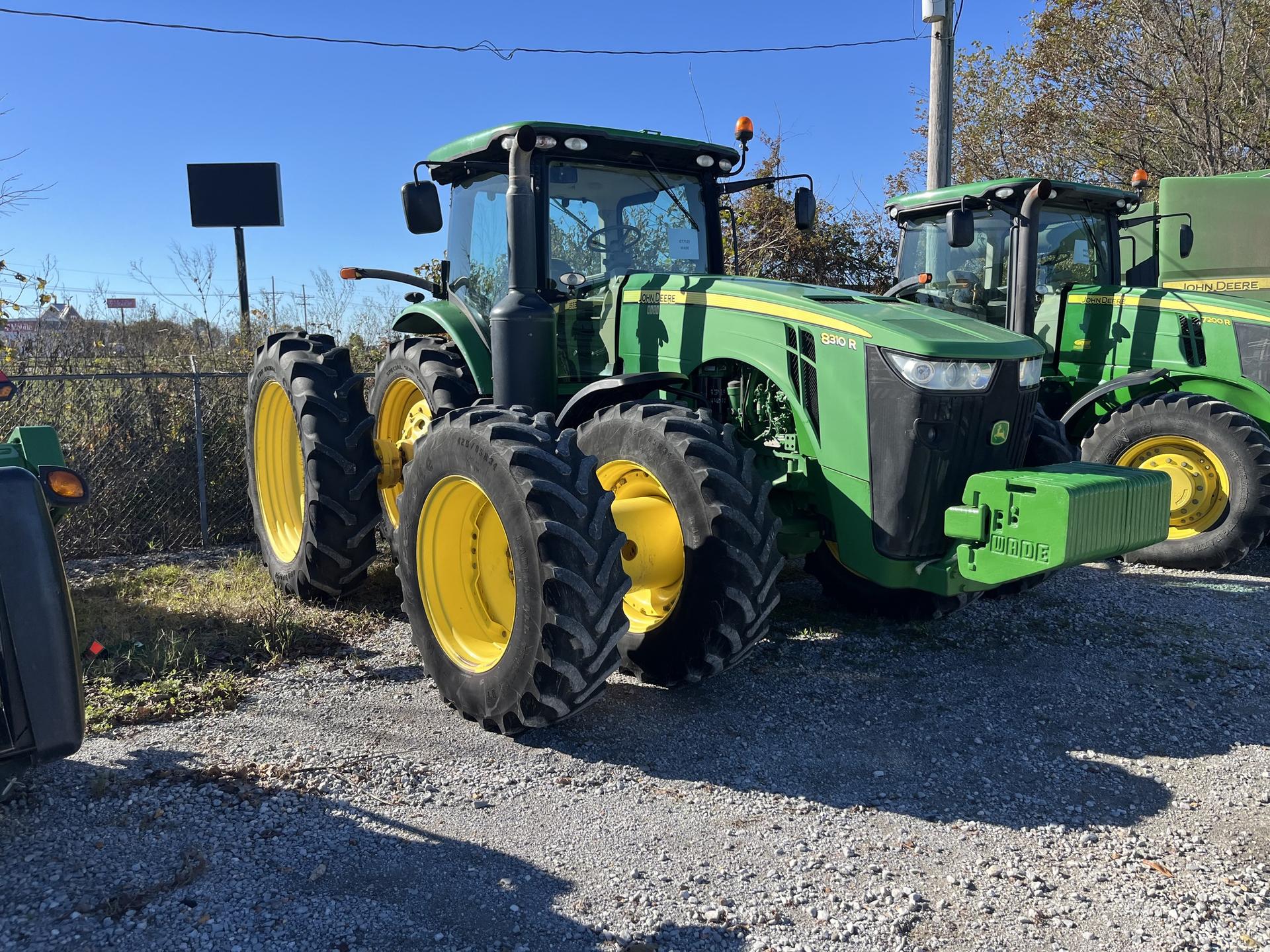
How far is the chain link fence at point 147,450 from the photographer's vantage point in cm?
704

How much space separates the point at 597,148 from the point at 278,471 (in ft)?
9.71

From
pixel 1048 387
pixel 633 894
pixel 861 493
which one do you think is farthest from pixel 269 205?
pixel 633 894

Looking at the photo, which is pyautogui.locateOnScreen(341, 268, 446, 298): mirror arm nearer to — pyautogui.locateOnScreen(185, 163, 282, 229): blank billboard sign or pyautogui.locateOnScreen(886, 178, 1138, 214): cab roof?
pyautogui.locateOnScreen(886, 178, 1138, 214): cab roof

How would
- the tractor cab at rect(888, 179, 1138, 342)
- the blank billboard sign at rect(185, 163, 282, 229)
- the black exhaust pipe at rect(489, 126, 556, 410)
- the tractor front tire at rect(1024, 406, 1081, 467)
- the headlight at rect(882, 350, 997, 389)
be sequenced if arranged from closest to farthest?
1. the headlight at rect(882, 350, 997, 389)
2. the black exhaust pipe at rect(489, 126, 556, 410)
3. the tractor front tire at rect(1024, 406, 1081, 467)
4. the tractor cab at rect(888, 179, 1138, 342)
5. the blank billboard sign at rect(185, 163, 282, 229)

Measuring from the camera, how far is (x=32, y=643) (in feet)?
7.93

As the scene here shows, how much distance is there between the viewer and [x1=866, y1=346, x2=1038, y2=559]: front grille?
3.73 meters

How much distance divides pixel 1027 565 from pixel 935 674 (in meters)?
1.21

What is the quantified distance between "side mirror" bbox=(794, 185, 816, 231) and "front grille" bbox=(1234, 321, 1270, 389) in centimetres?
363

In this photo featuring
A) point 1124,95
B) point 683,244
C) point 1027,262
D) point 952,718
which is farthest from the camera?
point 1124,95

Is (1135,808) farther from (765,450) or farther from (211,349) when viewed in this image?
(211,349)

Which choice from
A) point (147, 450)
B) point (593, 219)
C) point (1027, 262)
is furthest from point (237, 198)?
point (1027, 262)

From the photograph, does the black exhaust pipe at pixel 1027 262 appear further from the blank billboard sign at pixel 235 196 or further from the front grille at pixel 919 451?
the blank billboard sign at pixel 235 196

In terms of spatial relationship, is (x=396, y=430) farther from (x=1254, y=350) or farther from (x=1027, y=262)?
(x=1254, y=350)

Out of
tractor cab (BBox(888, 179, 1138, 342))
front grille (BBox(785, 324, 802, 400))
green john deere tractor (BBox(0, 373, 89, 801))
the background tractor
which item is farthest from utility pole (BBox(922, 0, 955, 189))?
green john deere tractor (BBox(0, 373, 89, 801))
